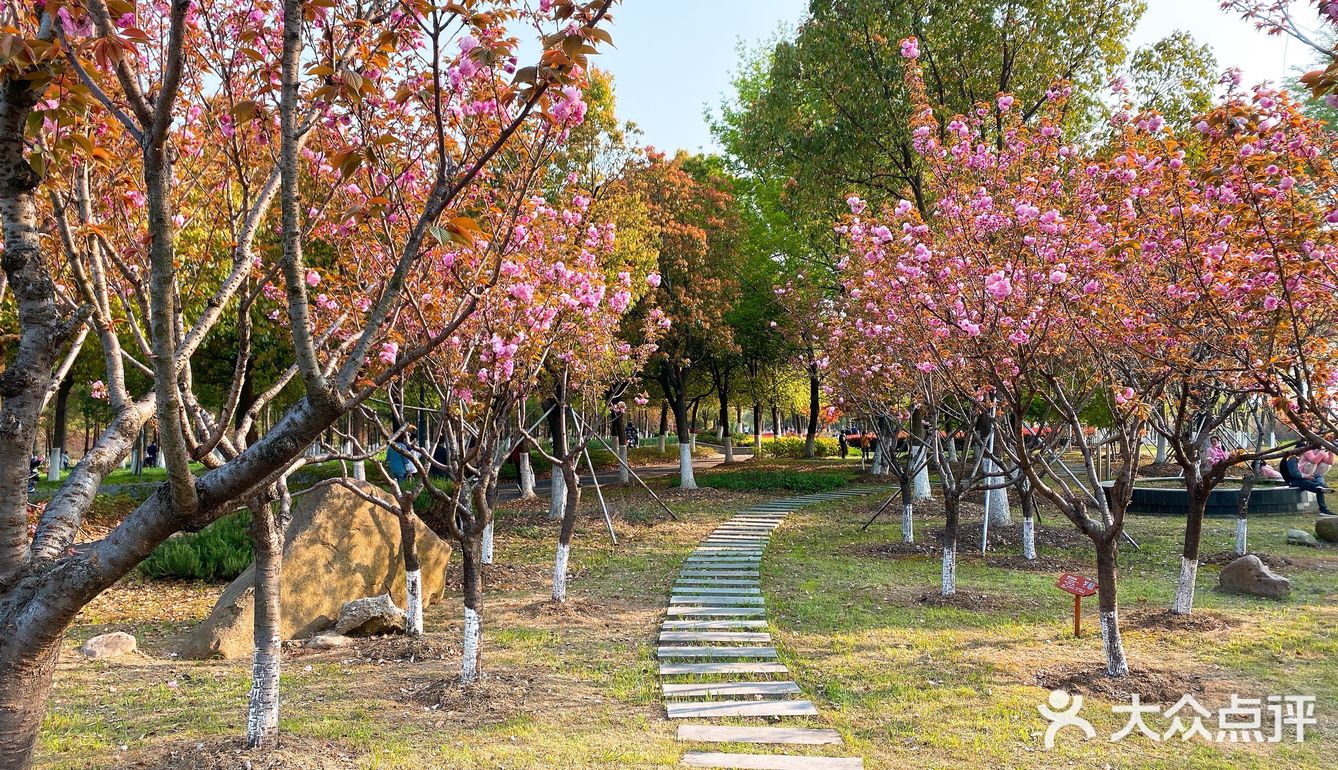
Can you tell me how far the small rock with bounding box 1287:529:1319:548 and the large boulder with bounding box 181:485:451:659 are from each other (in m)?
12.8

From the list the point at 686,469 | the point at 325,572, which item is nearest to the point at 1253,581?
the point at 325,572

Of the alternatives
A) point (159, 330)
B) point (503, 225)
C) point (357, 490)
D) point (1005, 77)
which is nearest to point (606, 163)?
point (1005, 77)

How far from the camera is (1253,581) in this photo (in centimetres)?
875

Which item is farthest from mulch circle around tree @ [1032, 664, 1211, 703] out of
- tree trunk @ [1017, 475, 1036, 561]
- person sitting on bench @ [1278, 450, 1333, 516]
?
person sitting on bench @ [1278, 450, 1333, 516]

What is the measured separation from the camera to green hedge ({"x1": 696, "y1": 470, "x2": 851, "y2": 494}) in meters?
20.1

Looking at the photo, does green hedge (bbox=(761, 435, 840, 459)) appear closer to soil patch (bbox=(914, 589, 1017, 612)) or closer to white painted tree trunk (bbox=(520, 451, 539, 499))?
white painted tree trunk (bbox=(520, 451, 539, 499))

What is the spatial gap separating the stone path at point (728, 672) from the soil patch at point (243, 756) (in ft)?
7.26

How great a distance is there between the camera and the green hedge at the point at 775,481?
2012 centimetres

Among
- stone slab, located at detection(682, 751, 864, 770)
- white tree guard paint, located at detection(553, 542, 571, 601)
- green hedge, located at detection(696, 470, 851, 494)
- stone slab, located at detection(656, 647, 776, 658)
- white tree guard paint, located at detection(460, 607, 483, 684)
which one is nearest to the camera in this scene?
stone slab, located at detection(682, 751, 864, 770)

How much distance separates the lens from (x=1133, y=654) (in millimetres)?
6801

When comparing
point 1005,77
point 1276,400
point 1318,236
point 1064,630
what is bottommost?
point 1064,630

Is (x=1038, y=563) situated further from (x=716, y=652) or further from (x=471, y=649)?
(x=471, y=649)

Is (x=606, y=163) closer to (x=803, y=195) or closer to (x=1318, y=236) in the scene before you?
(x=803, y=195)

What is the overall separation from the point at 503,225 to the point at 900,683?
15.5ft
